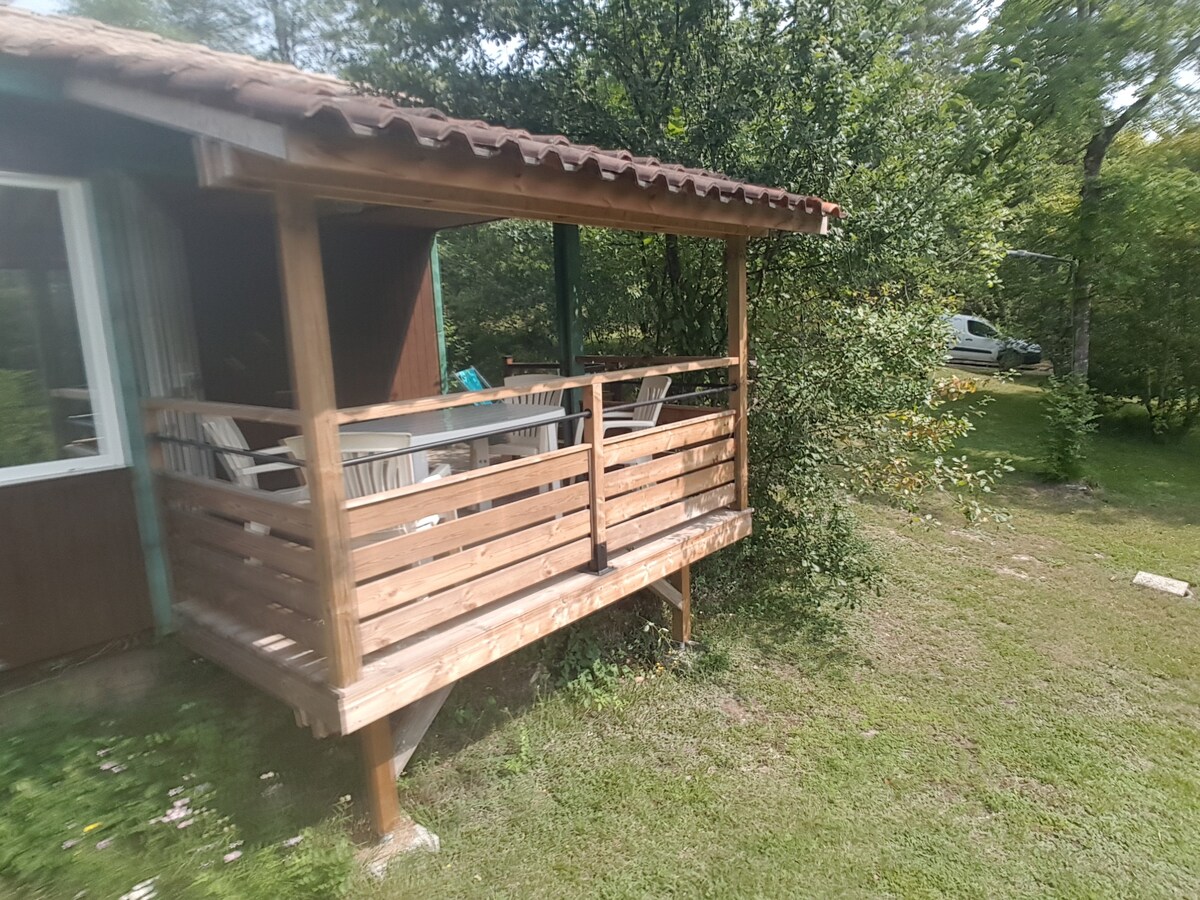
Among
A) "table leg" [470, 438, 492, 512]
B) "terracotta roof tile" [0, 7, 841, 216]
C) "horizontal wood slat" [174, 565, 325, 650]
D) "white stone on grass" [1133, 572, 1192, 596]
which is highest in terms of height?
"terracotta roof tile" [0, 7, 841, 216]

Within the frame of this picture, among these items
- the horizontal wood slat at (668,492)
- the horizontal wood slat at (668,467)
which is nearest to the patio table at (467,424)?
the horizontal wood slat at (668,467)

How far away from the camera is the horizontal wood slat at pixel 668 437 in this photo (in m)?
3.92

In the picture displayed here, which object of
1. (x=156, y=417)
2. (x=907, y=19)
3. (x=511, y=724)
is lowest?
(x=511, y=724)

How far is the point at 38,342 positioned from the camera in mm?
3387

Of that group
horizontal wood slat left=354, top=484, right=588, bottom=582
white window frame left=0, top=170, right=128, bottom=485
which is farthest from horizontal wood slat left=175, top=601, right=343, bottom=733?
white window frame left=0, top=170, right=128, bottom=485

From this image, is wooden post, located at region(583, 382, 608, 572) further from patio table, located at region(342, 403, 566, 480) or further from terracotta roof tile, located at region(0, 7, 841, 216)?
terracotta roof tile, located at region(0, 7, 841, 216)

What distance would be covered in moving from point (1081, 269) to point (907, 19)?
21.5 feet

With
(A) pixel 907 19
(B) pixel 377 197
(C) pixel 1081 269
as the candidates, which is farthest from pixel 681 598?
(C) pixel 1081 269

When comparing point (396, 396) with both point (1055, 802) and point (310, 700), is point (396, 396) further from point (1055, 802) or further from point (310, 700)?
point (1055, 802)

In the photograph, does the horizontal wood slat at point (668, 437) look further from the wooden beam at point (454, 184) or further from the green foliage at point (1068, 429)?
the green foliage at point (1068, 429)

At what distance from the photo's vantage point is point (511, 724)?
13.4ft

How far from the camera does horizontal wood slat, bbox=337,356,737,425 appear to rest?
268cm

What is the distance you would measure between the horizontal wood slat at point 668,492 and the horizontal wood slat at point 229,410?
177 centimetres

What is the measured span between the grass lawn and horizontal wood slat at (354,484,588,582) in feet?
3.85
